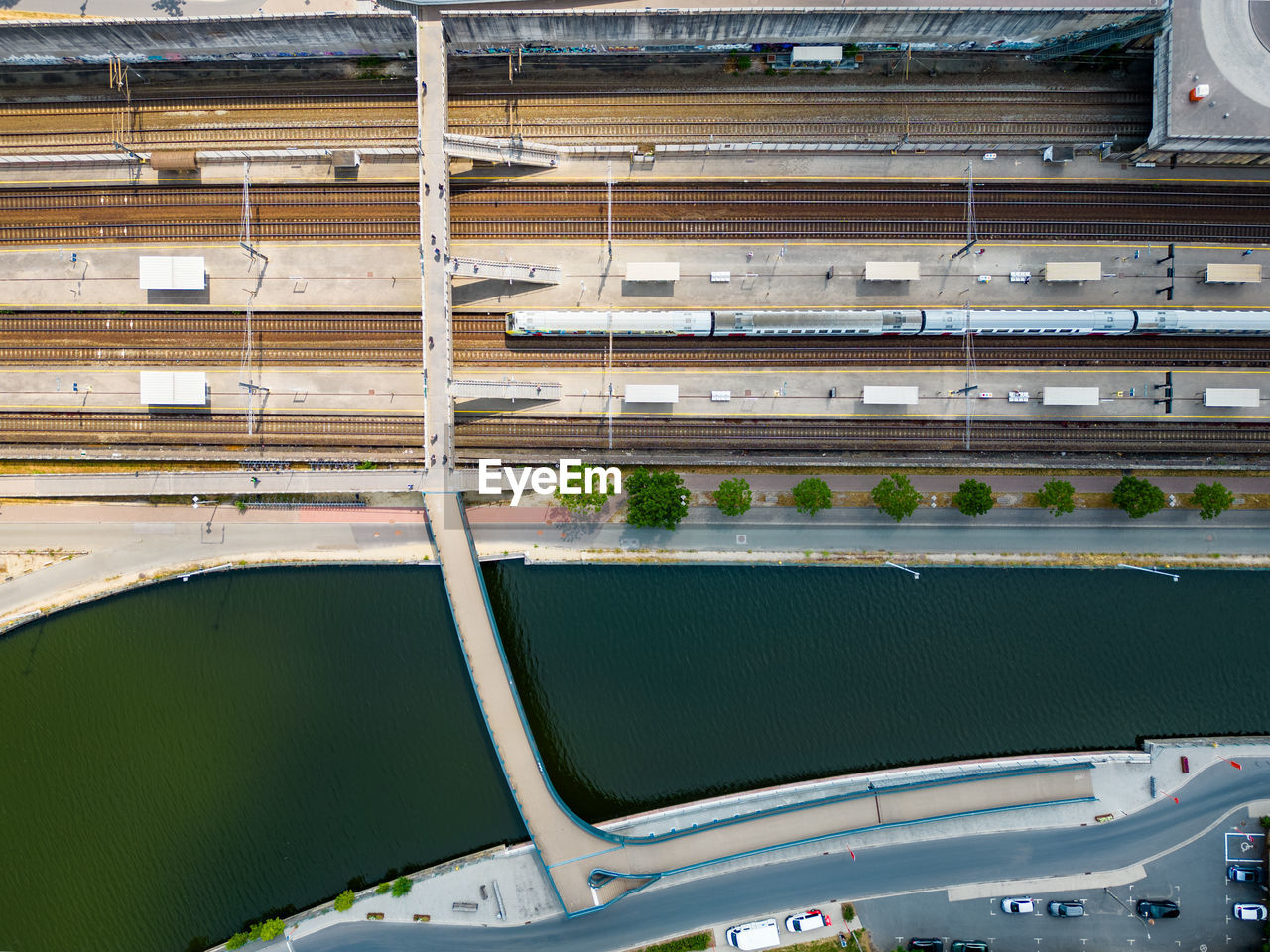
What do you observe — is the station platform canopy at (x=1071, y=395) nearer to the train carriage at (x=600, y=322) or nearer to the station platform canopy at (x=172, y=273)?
the train carriage at (x=600, y=322)

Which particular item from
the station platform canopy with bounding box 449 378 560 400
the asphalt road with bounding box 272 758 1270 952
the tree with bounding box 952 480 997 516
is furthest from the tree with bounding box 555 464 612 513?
the asphalt road with bounding box 272 758 1270 952

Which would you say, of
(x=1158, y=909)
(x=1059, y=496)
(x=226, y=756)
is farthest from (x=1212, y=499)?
(x=226, y=756)

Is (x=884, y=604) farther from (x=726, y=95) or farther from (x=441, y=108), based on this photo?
(x=441, y=108)

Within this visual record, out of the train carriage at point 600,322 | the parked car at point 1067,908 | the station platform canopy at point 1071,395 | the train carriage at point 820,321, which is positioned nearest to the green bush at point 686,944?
the parked car at point 1067,908

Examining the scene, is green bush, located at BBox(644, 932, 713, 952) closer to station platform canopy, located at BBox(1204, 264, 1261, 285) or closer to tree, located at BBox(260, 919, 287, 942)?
tree, located at BBox(260, 919, 287, 942)

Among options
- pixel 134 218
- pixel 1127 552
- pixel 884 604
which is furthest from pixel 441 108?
pixel 1127 552

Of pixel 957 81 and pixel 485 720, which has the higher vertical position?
pixel 957 81
